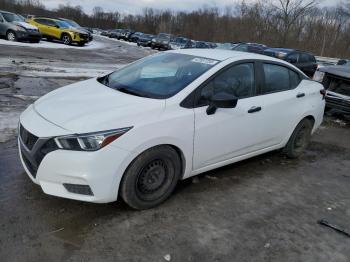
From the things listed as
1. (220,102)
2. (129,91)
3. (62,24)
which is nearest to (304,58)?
(220,102)

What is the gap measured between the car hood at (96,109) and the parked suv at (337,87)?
5816 millimetres

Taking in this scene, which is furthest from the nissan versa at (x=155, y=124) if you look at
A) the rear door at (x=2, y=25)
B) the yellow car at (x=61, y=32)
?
the yellow car at (x=61, y=32)

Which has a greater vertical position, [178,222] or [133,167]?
[133,167]

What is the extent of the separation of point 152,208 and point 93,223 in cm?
65

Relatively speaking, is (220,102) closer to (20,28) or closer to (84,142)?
(84,142)

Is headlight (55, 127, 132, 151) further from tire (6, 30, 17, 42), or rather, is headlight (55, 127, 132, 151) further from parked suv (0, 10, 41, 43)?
tire (6, 30, 17, 42)

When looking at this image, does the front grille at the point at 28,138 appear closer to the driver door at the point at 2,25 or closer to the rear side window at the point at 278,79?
the rear side window at the point at 278,79

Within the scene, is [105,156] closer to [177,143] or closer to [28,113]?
[177,143]

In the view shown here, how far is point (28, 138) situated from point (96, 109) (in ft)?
2.29

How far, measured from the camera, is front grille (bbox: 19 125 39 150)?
3395 mm

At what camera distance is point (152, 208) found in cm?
382

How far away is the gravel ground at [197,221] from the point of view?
3125 millimetres

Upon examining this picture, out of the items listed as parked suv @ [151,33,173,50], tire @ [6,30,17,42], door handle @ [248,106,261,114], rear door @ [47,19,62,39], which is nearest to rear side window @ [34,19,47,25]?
rear door @ [47,19,62,39]

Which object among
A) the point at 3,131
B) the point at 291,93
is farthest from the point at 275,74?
the point at 3,131
